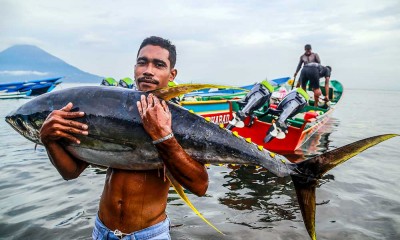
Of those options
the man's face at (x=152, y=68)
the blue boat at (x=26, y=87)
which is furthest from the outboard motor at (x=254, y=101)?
the blue boat at (x=26, y=87)

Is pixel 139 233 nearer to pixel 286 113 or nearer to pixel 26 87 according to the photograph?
pixel 286 113

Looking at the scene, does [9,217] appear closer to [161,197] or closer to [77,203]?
[77,203]

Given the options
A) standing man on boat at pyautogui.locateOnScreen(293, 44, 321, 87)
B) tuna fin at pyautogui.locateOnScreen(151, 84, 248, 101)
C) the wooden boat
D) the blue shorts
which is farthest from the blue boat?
tuna fin at pyautogui.locateOnScreen(151, 84, 248, 101)

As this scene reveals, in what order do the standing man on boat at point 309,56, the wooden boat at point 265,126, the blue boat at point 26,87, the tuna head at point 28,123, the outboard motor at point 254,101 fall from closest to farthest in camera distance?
1. the tuna head at point 28,123
2. the outboard motor at point 254,101
3. the wooden boat at point 265,126
4. the standing man on boat at point 309,56
5. the blue boat at point 26,87

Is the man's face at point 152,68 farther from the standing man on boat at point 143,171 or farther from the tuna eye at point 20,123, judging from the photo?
the tuna eye at point 20,123

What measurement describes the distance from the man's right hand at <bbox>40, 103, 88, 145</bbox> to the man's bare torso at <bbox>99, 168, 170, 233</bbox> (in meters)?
0.47

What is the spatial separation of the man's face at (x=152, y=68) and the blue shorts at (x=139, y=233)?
106cm

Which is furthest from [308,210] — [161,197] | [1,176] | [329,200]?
[1,176]

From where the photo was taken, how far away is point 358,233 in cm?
440

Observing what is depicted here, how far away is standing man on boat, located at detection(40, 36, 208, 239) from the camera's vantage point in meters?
1.87

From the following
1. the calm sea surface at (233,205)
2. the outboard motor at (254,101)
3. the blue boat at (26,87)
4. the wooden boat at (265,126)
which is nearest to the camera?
the calm sea surface at (233,205)

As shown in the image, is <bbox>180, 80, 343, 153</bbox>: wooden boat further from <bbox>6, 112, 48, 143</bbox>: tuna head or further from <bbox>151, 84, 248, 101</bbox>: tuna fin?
<bbox>6, 112, 48, 143</bbox>: tuna head

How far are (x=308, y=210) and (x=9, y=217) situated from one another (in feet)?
15.4

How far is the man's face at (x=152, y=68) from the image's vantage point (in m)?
2.38
